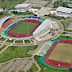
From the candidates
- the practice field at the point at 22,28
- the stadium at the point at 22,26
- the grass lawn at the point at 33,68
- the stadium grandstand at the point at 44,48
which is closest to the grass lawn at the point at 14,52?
the stadium grandstand at the point at 44,48

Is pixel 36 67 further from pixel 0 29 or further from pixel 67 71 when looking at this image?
pixel 0 29

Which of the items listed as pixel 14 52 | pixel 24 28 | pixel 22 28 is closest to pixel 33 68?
pixel 14 52

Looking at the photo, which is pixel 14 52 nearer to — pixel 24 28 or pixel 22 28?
pixel 22 28

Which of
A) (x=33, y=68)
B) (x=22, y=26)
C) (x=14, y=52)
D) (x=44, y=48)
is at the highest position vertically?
(x=22, y=26)

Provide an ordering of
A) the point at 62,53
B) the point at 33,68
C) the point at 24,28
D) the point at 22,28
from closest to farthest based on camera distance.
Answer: the point at 33,68, the point at 62,53, the point at 22,28, the point at 24,28

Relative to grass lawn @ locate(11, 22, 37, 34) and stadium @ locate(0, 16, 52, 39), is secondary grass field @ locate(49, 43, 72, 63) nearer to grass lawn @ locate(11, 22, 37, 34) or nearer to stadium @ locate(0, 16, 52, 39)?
stadium @ locate(0, 16, 52, 39)

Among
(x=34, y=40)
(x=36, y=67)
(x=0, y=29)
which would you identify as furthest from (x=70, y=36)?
(x=0, y=29)

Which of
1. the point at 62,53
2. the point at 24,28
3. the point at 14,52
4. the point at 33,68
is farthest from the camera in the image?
the point at 24,28
